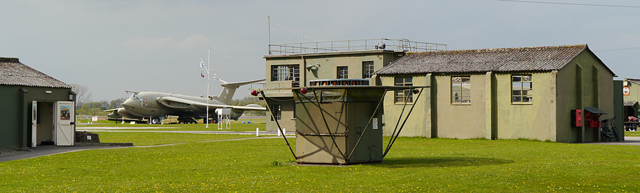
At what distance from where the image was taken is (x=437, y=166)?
20.7m

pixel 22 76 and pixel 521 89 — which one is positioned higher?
pixel 22 76

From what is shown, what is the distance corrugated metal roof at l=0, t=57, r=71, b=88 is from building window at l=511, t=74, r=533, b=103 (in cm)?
2469

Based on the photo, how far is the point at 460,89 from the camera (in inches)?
1630

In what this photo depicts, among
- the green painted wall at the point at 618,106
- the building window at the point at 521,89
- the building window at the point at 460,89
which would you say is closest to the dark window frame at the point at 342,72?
the building window at the point at 460,89

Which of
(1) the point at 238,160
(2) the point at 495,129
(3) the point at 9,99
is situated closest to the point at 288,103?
(2) the point at 495,129

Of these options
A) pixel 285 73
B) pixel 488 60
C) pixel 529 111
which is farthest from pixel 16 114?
pixel 285 73

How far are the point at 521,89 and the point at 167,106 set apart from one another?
61487 mm

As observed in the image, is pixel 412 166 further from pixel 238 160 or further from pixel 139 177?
pixel 139 177

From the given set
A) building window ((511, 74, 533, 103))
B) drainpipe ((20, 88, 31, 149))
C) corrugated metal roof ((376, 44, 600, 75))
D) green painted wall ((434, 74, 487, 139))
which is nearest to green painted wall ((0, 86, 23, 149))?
drainpipe ((20, 88, 31, 149))

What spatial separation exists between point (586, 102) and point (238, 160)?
984 inches

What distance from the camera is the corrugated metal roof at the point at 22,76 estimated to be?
1195 inches

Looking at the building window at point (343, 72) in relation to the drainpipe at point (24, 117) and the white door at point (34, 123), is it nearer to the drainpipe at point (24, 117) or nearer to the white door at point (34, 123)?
the white door at point (34, 123)

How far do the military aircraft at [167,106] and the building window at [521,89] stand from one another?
51206 millimetres

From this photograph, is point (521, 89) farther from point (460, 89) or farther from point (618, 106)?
point (618, 106)
